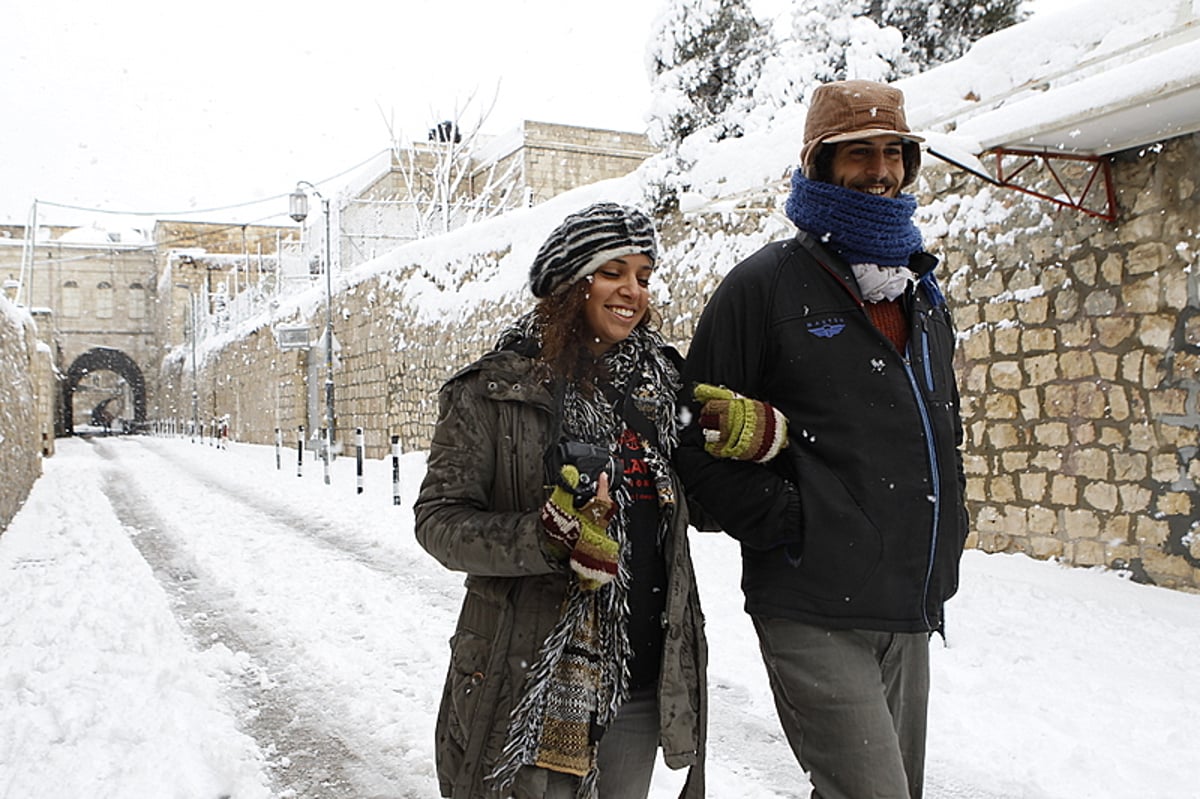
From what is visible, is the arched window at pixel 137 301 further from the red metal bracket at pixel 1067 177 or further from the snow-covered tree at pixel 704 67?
the red metal bracket at pixel 1067 177

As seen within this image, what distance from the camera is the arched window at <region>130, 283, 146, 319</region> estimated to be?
193 ft

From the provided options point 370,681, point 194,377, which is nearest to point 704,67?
point 370,681

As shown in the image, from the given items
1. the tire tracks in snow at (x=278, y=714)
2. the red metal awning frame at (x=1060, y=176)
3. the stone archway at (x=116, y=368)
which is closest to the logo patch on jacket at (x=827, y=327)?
the tire tracks in snow at (x=278, y=714)

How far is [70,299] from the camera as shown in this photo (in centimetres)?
5784

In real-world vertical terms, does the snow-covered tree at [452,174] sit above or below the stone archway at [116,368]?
above

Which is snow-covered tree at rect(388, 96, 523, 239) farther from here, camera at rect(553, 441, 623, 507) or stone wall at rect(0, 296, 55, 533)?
camera at rect(553, 441, 623, 507)

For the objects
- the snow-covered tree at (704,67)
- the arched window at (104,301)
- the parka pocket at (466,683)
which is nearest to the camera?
the parka pocket at (466,683)

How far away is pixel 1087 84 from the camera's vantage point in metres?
5.52

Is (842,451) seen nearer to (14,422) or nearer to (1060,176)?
(1060,176)

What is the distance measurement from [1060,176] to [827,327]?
532 centimetres

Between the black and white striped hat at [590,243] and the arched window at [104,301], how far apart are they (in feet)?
209

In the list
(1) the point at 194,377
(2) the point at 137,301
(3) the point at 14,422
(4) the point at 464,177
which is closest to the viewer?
(3) the point at 14,422

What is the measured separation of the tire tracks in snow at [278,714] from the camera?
357 centimetres

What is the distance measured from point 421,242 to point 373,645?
548 inches
